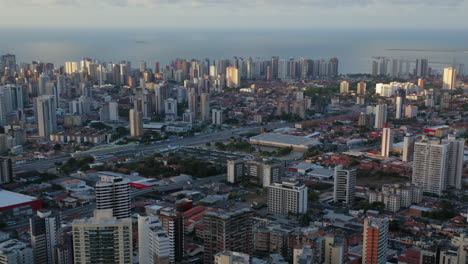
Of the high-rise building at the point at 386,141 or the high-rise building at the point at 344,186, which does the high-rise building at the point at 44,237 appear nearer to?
the high-rise building at the point at 344,186

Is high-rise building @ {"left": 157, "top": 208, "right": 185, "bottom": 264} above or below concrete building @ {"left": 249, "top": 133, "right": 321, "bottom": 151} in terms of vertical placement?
above

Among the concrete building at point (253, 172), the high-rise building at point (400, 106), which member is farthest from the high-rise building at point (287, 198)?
the high-rise building at point (400, 106)

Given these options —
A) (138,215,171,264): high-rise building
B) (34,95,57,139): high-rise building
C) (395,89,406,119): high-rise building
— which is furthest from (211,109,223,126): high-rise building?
(138,215,171,264): high-rise building

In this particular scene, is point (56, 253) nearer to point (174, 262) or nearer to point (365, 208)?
point (174, 262)

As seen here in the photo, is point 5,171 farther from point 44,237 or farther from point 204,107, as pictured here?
point 204,107

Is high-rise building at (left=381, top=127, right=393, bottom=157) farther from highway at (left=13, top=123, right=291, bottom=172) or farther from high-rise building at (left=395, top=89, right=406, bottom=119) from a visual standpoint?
high-rise building at (left=395, top=89, right=406, bottom=119)

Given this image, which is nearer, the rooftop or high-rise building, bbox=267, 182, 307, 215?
high-rise building, bbox=267, 182, 307, 215

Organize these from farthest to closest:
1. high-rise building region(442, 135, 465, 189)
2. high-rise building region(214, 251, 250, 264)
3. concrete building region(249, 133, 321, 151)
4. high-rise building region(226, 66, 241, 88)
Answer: high-rise building region(226, 66, 241, 88)
concrete building region(249, 133, 321, 151)
high-rise building region(442, 135, 465, 189)
high-rise building region(214, 251, 250, 264)
